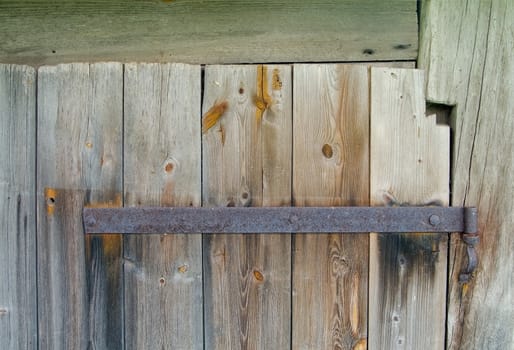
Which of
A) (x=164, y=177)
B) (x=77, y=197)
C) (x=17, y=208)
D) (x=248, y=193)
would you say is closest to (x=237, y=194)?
(x=248, y=193)

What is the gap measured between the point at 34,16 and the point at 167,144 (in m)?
0.44

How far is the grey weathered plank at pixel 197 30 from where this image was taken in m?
0.76

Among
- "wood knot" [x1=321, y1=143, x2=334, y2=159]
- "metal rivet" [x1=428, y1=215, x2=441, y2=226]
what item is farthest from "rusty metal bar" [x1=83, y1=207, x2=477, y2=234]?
"wood knot" [x1=321, y1=143, x2=334, y2=159]

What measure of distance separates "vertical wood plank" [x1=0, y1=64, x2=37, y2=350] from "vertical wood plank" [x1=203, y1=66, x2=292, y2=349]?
1.29 feet

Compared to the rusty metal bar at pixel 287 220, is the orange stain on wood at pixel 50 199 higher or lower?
higher

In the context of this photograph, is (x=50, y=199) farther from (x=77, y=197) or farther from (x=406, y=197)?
(x=406, y=197)

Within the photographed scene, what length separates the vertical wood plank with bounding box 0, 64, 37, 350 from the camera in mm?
735

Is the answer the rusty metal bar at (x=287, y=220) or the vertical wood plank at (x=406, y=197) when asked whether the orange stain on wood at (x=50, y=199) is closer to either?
the rusty metal bar at (x=287, y=220)

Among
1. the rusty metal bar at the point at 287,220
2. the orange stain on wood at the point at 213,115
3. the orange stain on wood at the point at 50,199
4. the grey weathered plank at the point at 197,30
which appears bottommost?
the rusty metal bar at the point at 287,220

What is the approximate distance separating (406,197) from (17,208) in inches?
34.2

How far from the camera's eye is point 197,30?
0.77m

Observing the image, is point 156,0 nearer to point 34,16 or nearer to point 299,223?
point 34,16

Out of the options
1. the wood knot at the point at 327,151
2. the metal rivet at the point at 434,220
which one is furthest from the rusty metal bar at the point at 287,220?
the wood knot at the point at 327,151

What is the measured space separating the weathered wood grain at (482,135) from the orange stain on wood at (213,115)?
452 mm
